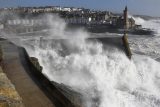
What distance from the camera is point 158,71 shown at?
23.4m

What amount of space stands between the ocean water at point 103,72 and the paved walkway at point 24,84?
1698 millimetres

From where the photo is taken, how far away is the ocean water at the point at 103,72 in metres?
14.2

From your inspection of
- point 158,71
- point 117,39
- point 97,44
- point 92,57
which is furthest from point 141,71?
point 117,39

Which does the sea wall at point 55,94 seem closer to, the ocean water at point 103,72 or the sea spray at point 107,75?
the ocean water at point 103,72

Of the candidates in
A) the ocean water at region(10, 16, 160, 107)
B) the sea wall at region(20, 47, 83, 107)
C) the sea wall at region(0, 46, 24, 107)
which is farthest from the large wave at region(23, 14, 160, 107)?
the sea wall at region(0, 46, 24, 107)

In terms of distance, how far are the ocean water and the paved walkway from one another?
170cm

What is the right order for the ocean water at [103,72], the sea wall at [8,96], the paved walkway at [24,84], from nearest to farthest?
the sea wall at [8,96]
the paved walkway at [24,84]
the ocean water at [103,72]

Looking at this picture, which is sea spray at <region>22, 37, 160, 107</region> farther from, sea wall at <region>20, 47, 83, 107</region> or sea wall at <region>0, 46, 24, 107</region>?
sea wall at <region>0, 46, 24, 107</region>

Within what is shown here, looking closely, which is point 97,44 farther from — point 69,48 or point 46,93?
point 46,93

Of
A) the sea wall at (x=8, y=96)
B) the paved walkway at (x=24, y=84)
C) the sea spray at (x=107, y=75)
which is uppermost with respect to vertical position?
the sea wall at (x=8, y=96)

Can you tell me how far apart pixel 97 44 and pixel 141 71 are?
7884 millimetres

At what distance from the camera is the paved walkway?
843 cm

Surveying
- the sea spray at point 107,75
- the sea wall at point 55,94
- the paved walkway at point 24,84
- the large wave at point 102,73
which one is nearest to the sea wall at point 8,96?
the paved walkway at point 24,84

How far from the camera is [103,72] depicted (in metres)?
21.1
